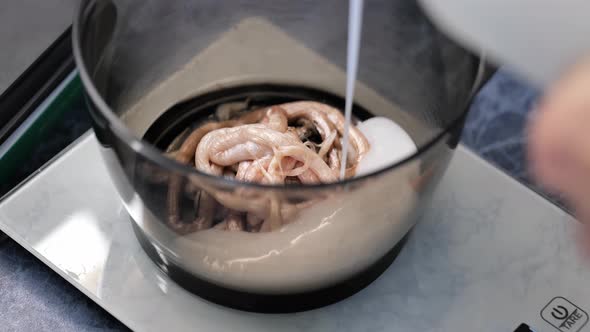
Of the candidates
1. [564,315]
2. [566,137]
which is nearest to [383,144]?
[564,315]

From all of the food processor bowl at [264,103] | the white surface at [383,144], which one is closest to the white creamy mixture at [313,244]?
the food processor bowl at [264,103]

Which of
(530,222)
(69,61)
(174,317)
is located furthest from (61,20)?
(530,222)

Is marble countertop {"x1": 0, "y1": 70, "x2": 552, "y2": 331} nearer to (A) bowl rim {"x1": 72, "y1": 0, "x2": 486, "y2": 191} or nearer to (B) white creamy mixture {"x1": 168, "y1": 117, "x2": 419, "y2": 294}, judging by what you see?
(B) white creamy mixture {"x1": 168, "y1": 117, "x2": 419, "y2": 294}

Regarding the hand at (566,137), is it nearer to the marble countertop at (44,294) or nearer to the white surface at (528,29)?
the white surface at (528,29)

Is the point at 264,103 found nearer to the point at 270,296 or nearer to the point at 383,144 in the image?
the point at 383,144

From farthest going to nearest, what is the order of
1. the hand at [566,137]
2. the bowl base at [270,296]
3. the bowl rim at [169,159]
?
the bowl base at [270,296] → the bowl rim at [169,159] → the hand at [566,137]

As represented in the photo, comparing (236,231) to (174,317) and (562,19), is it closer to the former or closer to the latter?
(174,317)
